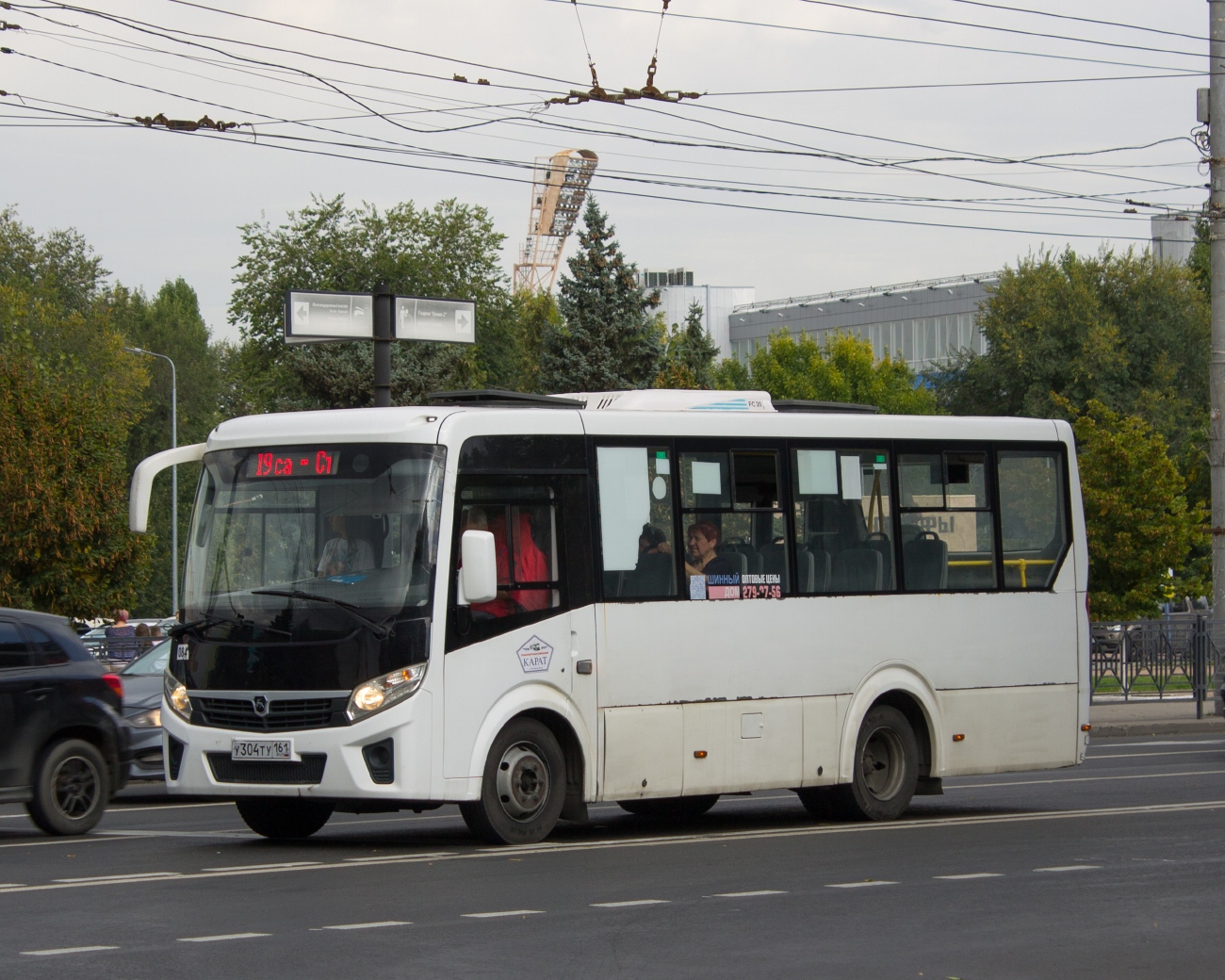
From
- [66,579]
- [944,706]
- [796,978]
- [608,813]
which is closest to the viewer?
[796,978]

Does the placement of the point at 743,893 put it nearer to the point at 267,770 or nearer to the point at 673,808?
the point at 267,770

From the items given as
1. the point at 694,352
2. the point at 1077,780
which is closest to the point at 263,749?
the point at 1077,780

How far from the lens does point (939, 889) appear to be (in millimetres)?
10211

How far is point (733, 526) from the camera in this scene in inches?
539

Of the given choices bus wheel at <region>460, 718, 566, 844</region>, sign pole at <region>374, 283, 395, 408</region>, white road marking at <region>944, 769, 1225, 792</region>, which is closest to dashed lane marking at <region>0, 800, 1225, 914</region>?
bus wheel at <region>460, 718, 566, 844</region>

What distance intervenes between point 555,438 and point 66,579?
36.7 m

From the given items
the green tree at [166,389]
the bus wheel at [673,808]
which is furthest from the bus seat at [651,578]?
the green tree at [166,389]

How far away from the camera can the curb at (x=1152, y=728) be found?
25.9m

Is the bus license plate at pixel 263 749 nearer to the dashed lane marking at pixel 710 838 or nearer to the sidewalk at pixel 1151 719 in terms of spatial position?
the dashed lane marking at pixel 710 838

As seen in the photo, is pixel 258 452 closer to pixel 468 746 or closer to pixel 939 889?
pixel 468 746

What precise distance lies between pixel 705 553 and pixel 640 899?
3978mm

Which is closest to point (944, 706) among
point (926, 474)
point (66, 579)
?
point (926, 474)

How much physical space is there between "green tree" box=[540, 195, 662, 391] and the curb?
39.4 metres

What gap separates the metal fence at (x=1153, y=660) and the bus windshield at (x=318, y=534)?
59.0 ft
